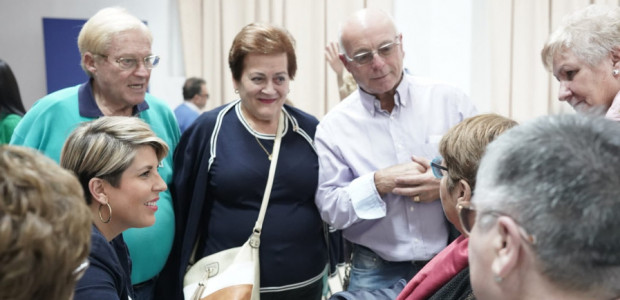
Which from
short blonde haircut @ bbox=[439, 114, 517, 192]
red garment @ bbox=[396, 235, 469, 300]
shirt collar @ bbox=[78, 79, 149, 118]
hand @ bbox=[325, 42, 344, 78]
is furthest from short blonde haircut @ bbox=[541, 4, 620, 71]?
shirt collar @ bbox=[78, 79, 149, 118]

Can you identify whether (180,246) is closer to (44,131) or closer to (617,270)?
(44,131)

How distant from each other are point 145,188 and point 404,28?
4.95m

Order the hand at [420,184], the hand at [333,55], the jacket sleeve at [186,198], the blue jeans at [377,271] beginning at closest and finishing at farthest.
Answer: the hand at [420,184], the blue jeans at [377,271], the jacket sleeve at [186,198], the hand at [333,55]

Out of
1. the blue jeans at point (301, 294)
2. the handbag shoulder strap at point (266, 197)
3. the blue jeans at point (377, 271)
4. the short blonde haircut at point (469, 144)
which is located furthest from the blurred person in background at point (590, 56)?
the blue jeans at point (301, 294)

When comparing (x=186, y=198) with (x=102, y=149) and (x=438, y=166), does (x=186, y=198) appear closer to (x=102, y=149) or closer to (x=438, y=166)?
(x=102, y=149)

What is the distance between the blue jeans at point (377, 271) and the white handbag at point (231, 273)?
1.25 feet

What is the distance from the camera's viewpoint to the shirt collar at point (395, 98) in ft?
7.57

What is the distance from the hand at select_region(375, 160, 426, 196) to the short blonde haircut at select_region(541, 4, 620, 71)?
0.59 m

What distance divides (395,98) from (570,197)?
4.73 feet

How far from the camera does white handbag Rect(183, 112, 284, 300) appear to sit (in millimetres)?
2180

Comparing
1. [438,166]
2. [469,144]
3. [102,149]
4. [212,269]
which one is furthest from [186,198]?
[469,144]

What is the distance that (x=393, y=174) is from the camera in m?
2.14

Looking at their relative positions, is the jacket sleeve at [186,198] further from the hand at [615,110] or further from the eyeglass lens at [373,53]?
the hand at [615,110]

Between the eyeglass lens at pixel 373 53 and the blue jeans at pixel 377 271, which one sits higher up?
the eyeglass lens at pixel 373 53
